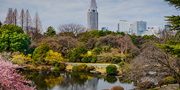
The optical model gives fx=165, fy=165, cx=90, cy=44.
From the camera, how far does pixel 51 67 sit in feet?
73.9

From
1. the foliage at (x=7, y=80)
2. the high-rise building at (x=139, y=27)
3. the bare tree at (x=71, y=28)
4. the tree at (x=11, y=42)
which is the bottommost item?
the foliage at (x=7, y=80)

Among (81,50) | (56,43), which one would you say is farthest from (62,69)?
(56,43)

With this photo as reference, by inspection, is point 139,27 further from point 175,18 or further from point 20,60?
point 175,18

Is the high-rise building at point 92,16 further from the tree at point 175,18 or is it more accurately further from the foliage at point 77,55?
the tree at point 175,18

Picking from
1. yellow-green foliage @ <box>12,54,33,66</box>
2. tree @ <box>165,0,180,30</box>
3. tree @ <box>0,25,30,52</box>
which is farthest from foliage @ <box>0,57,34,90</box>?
tree @ <box>0,25,30,52</box>

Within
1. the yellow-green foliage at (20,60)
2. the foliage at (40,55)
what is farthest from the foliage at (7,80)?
the foliage at (40,55)

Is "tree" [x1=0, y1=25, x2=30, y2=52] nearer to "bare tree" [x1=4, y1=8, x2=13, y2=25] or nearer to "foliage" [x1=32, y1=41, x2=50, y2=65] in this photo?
A: "foliage" [x1=32, y1=41, x2=50, y2=65]

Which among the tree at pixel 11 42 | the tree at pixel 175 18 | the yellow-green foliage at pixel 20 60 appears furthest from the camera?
the tree at pixel 11 42

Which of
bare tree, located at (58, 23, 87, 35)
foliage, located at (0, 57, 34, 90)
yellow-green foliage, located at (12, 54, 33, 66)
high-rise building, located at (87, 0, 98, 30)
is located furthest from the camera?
high-rise building, located at (87, 0, 98, 30)

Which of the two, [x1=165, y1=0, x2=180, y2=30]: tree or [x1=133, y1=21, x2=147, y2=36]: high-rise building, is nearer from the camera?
[x1=165, y1=0, x2=180, y2=30]: tree

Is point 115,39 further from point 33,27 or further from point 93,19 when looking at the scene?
point 93,19

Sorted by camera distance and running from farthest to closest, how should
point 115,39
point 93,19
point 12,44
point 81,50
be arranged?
point 93,19 → point 115,39 → point 81,50 → point 12,44

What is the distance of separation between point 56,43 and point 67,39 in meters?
2.23

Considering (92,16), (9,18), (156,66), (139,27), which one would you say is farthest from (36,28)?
(139,27)
